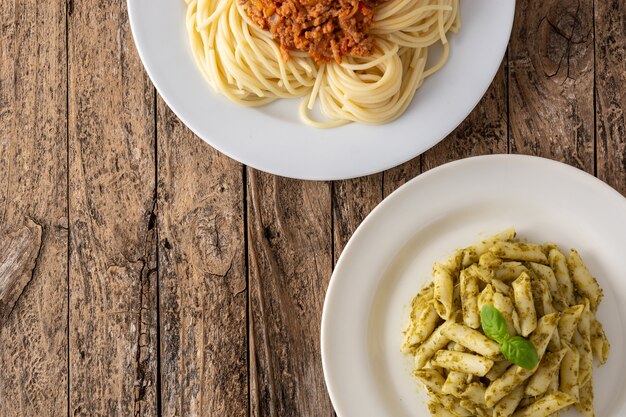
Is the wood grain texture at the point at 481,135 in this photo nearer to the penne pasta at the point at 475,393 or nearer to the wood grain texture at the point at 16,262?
the penne pasta at the point at 475,393

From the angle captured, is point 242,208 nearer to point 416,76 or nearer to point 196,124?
point 196,124

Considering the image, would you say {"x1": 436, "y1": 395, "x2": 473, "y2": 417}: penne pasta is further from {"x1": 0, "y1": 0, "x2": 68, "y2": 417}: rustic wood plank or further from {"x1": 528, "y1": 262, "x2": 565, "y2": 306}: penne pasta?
→ {"x1": 0, "y1": 0, "x2": 68, "y2": 417}: rustic wood plank

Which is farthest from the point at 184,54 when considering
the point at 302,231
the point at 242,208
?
the point at 302,231

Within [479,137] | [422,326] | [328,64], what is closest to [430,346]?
[422,326]

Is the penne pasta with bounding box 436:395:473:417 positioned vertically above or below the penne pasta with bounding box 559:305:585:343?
below

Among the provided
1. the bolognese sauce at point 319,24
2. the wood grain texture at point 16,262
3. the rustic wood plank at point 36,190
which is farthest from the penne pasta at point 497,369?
the wood grain texture at point 16,262

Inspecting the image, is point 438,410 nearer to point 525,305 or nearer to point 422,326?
point 422,326

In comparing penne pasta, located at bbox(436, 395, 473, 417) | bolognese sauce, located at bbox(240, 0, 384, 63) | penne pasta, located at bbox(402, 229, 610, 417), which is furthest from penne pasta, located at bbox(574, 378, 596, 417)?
bolognese sauce, located at bbox(240, 0, 384, 63)
